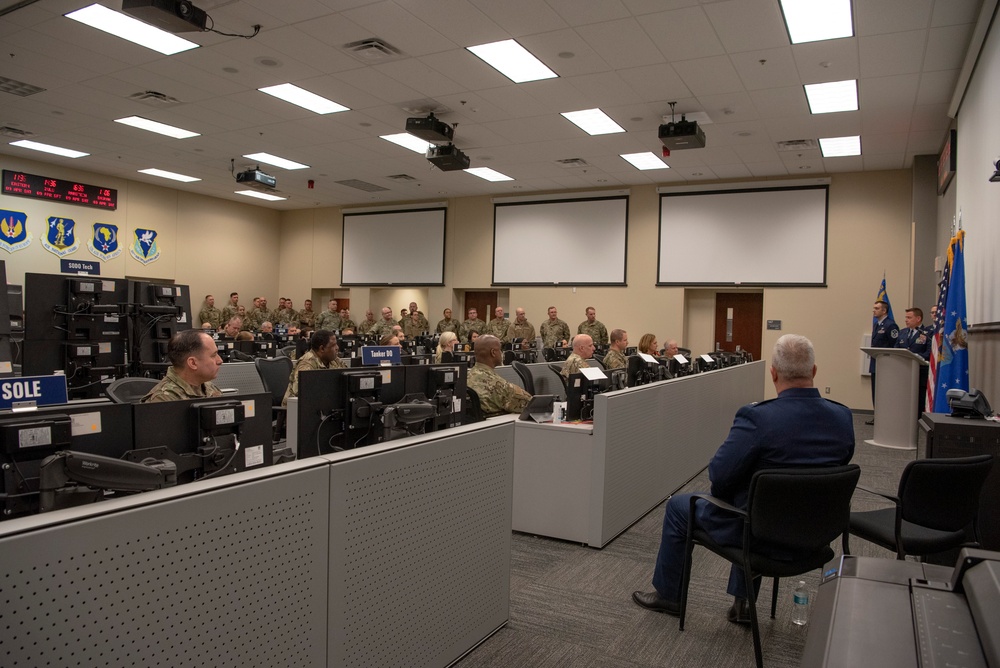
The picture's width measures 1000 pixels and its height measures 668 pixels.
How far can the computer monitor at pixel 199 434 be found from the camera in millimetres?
1870

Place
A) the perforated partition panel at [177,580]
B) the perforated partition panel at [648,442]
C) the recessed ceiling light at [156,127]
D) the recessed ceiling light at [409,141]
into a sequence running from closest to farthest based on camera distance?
the perforated partition panel at [177,580]
the perforated partition panel at [648,442]
the recessed ceiling light at [156,127]
the recessed ceiling light at [409,141]

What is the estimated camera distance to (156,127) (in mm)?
9547

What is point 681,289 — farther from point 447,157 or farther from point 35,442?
point 35,442

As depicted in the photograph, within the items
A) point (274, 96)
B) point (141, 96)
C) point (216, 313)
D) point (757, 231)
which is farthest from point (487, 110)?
point (216, 313)

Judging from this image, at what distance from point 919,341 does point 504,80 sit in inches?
226

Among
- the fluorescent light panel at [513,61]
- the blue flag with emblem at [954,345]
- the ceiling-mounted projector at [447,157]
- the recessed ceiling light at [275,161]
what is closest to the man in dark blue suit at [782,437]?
the blue flag with emblem at [954,345]

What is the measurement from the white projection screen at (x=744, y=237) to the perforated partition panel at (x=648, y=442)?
5.76 metres

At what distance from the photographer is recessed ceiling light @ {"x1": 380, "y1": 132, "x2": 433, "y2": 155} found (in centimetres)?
962

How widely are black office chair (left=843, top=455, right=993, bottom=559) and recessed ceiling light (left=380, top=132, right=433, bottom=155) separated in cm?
801

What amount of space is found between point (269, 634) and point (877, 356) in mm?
7751

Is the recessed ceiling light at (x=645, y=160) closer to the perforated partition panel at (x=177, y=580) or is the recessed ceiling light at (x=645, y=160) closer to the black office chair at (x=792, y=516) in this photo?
the black office chair at (x=792, y=516)

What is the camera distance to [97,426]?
1.73 m

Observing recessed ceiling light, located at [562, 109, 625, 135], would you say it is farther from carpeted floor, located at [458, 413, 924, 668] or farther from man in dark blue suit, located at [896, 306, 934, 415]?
carpeted floor, located at [458, 413, 924, 668]

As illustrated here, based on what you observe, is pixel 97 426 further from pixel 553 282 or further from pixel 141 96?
pixel 553 282
